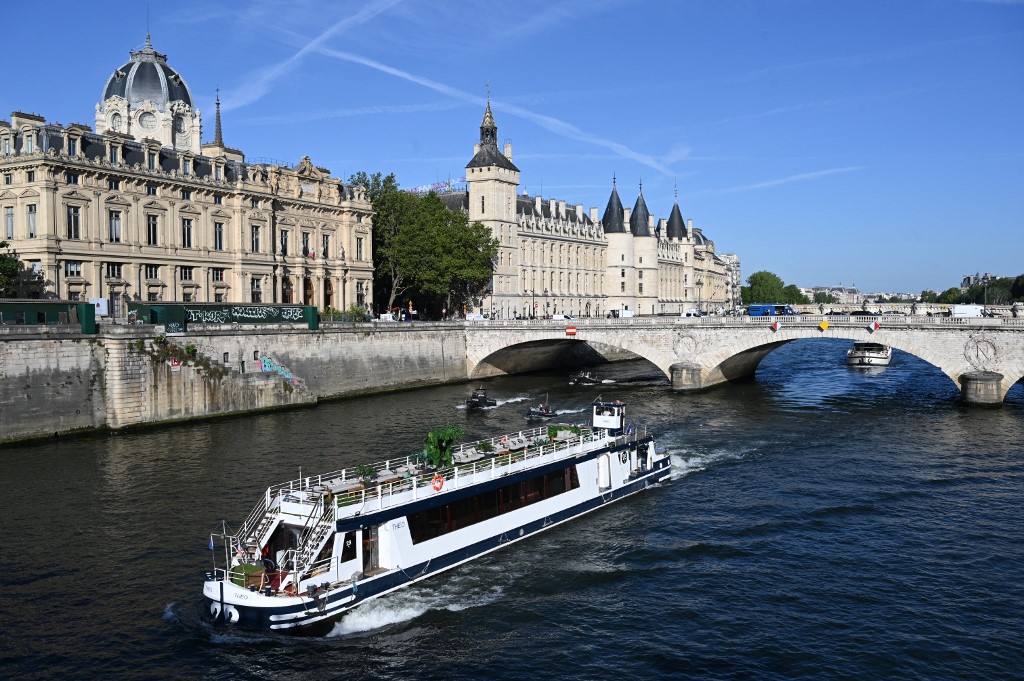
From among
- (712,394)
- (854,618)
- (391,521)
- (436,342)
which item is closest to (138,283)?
(436,342)

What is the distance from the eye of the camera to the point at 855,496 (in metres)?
41.6

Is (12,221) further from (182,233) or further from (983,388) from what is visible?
(983,388)

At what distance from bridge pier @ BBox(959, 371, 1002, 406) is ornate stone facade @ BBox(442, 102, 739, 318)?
7041 centimetres

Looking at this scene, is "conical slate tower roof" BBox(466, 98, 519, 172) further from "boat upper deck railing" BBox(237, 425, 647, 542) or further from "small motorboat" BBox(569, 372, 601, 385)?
"boat upper deck railing" BBox(237, 425, 647, 542)

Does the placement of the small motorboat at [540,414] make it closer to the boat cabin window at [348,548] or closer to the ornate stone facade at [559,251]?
the boat cabin window at [348,548]

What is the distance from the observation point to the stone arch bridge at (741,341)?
6606 cm

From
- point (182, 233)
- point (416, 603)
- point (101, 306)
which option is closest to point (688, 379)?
point (182, 233)

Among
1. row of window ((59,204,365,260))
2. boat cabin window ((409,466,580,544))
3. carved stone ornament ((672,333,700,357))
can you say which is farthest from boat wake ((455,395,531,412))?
boat cabin window ((409,466,580,544))

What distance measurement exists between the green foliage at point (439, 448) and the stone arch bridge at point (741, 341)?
1816 inches

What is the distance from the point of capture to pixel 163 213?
252 ft

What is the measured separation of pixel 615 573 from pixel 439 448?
794 centimetres

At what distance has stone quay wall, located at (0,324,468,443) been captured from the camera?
54156 mm

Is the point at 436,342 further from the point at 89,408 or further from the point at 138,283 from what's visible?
the point at 89,408

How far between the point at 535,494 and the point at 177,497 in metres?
16.3
